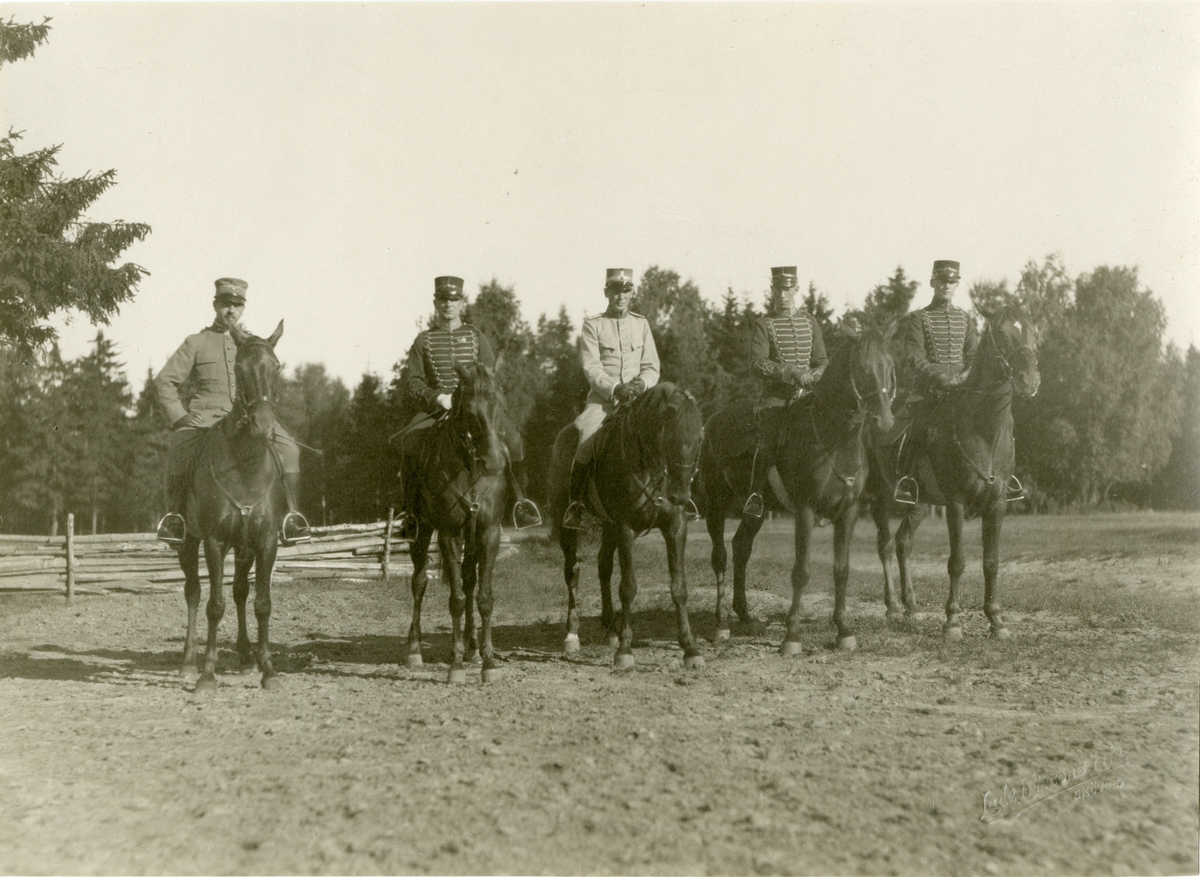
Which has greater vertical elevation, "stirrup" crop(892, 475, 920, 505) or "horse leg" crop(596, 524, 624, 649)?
"stirrup" crop(892, 475, 920, 505)

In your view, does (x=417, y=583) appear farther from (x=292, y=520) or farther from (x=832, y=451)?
(x=832, y=451)

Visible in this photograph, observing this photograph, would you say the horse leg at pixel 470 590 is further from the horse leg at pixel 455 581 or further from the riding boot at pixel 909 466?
the riding boot at pixel 909 466

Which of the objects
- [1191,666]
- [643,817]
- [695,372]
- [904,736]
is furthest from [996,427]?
[695,372]

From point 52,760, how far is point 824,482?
22.5 feet

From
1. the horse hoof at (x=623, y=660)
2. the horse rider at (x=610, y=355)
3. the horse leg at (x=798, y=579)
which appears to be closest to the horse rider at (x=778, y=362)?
the horse leg at (x=798, y=579)

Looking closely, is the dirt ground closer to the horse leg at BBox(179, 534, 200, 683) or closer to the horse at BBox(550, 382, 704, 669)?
the horse leg at BBox(179, 534, 200, 683)

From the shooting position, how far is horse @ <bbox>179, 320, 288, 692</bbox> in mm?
8312

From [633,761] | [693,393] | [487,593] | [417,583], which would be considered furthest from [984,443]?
[693,393]

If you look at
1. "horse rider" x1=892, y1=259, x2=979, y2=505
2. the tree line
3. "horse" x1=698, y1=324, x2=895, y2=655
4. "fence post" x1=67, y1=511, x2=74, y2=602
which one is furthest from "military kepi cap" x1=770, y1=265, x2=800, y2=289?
the tree line

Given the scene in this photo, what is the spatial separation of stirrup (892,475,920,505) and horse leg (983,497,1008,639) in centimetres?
77

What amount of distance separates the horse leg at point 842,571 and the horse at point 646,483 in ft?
4.94

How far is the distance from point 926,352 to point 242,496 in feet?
24.6

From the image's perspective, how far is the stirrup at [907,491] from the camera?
11.2 metres
